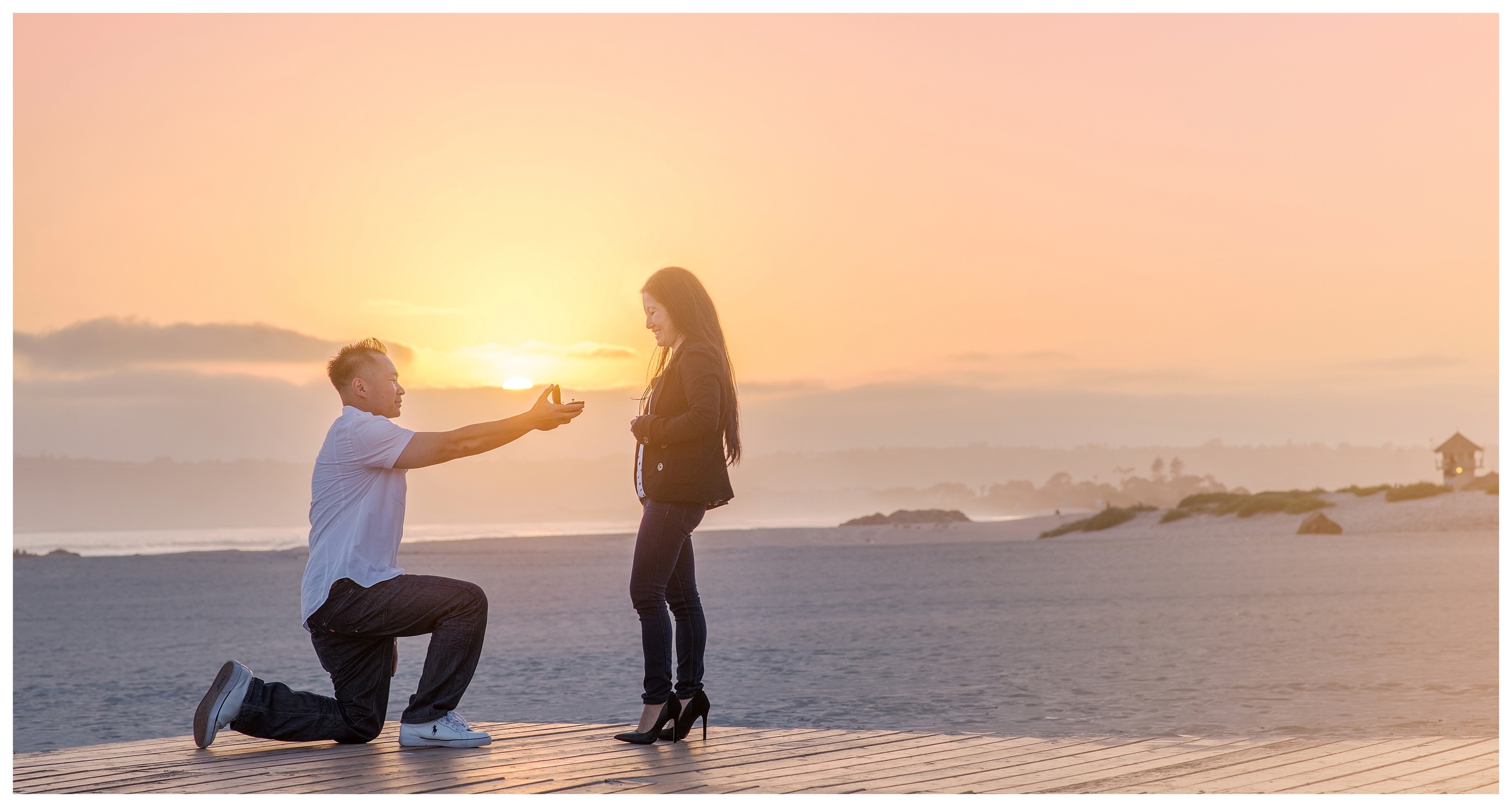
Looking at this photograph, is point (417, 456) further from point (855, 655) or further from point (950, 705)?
point (855, 655)

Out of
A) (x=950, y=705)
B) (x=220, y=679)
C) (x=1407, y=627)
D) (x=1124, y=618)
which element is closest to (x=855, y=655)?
(x=950, y=705)

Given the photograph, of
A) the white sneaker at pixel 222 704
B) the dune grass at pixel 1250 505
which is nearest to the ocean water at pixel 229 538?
the dune grass at pixel 1250 505

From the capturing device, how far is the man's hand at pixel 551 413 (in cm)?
513

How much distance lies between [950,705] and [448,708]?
5.31 m

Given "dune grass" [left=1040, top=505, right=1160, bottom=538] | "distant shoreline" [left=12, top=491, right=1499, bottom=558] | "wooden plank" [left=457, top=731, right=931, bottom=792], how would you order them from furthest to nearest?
"dune grass" [left=1040, top=505, right=1160, bottom=538] → "distant shoreline" [left=12, top=491, right=1499, bottom=558] → "wooden plank" [left=457, top=731, right=931, bottom=792]

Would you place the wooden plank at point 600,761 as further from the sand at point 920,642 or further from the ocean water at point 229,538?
the ocean water at point 229,538

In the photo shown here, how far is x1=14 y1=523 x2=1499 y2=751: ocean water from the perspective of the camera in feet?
30.8

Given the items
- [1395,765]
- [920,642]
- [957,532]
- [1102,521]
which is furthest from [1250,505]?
[1395,765]

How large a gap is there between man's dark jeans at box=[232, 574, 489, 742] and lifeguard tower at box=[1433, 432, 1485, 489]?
227 ft

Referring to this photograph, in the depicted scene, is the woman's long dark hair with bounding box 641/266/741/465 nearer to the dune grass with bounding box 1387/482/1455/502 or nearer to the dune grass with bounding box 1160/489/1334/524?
the dune grass with bounding box 1160/489/1334/524

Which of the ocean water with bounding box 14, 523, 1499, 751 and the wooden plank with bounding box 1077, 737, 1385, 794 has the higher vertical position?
the wooden plank with bounding box 1077, 737, 1385, 794

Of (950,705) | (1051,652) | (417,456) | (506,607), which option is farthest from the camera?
(506,607)

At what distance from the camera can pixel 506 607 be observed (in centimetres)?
1872

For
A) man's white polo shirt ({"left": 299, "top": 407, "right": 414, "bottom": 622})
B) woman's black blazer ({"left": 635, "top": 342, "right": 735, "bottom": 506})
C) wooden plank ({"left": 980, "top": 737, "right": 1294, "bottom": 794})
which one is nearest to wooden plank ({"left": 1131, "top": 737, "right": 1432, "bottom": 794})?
wooden plank ({"left": 980, "top": 737, "right": 1294, "bottom": 794})
